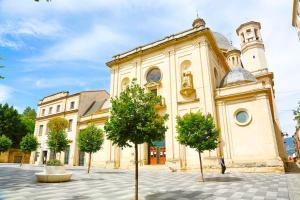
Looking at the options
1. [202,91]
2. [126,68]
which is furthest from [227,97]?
[126,68]

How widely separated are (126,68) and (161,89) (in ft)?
22.4

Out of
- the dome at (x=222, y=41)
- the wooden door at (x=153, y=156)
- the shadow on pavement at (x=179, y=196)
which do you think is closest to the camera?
the shadow on pavement at (x=179, y=196)

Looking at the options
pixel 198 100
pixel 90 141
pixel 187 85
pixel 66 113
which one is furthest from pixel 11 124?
pixel 198 100

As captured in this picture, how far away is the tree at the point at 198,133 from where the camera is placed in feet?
45.9

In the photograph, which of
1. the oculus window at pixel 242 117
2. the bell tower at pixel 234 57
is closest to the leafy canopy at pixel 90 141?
the oculus window at pixel 242 117

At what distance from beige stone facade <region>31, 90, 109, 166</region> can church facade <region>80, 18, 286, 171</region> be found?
4859 mm

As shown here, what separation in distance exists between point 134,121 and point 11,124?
148ft

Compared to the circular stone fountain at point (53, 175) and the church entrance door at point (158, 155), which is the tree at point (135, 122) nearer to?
the circular stone fountain at point (53, 175)

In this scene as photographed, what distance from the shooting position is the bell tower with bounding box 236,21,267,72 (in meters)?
38.7

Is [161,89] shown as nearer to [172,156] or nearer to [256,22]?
[172,156]

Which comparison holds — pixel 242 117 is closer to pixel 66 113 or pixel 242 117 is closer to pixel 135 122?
pixel 135 122

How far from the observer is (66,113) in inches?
1427

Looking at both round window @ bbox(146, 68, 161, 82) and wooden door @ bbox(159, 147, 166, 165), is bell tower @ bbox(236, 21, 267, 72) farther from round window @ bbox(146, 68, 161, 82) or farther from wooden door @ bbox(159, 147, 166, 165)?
wooden door @ bbox(159, 147, 166, 165)

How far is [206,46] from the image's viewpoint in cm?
2391
